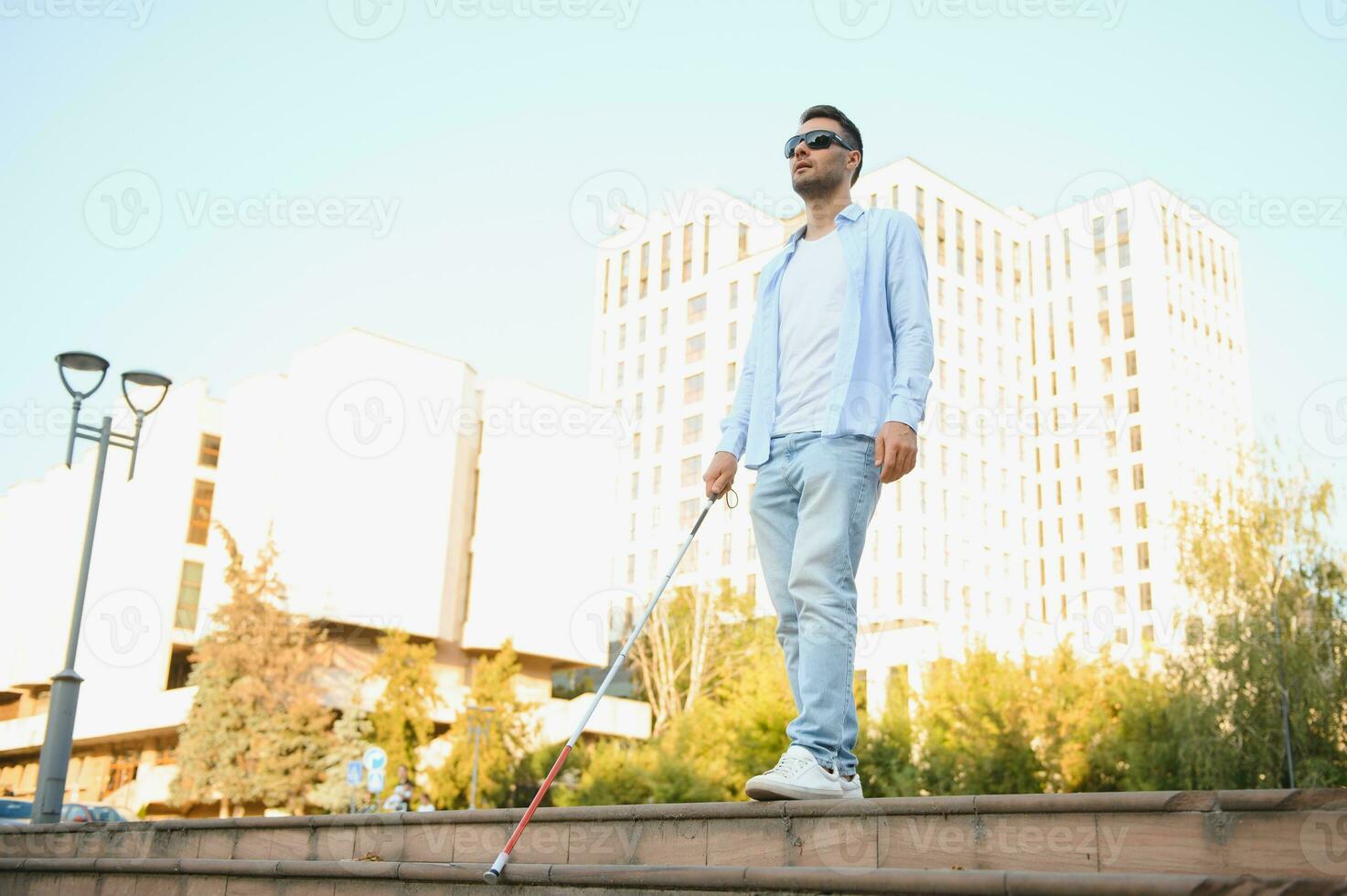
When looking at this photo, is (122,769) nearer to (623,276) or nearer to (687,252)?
(687,252)

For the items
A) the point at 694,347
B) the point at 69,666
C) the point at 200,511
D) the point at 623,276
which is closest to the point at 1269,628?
the point at 69,666

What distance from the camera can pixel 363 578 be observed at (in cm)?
4603

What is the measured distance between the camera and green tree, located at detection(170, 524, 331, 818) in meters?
38.0

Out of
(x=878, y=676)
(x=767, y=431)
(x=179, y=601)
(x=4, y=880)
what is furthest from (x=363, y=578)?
(x=767, y=431)

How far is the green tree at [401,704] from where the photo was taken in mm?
39500

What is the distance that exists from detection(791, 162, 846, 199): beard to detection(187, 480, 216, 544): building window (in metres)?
48.6

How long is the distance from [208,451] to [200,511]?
2501mm

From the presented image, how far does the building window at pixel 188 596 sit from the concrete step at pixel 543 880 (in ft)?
143

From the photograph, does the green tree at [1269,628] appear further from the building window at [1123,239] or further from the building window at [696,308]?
the building window at [1123,239]

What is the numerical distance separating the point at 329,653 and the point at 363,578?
4.23 meters

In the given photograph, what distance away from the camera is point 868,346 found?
495cm

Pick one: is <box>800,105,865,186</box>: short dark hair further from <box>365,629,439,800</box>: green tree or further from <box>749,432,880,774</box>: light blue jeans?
<box>365,629,439,800</box>: green tree

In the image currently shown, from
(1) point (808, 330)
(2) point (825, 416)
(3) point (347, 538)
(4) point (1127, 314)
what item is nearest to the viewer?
(2) point (825, 416)

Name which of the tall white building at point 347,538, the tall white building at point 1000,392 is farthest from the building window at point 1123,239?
the tall white building at point 347,538
